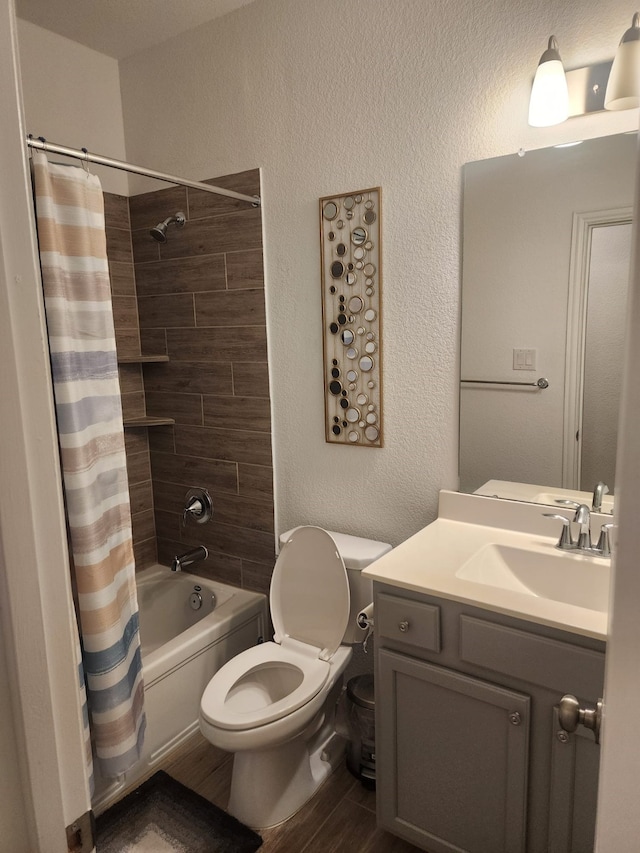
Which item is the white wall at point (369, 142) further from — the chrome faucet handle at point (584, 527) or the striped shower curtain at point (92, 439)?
the striped shower curtain at point (92, 439)

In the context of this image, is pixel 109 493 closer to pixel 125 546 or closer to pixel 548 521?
pixel 125 546

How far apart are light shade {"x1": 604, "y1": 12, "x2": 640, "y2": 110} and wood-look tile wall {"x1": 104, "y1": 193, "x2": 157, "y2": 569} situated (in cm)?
201

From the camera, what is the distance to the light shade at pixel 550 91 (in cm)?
156

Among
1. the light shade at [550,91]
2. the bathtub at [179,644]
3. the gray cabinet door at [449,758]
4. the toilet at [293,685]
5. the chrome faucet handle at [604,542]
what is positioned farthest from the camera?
the bathtub at [179,644]

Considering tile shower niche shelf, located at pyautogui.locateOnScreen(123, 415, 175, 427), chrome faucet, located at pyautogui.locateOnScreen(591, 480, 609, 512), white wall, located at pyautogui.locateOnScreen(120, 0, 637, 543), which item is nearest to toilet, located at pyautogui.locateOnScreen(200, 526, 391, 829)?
white wall, located at pyautogui.locateOnScreen(120, 0, 637, 543)

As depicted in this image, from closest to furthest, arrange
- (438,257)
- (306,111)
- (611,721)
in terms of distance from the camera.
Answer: (611,721) → (438,257) → (306,111)

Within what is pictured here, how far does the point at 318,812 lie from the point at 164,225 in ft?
7.50

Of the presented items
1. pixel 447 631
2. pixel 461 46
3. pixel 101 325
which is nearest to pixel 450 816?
pixel 447 631

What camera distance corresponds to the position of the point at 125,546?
1.70m

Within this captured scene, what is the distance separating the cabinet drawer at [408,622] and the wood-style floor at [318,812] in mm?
688

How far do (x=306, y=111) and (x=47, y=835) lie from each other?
2.20 metres

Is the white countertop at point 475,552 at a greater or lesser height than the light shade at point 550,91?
lesser

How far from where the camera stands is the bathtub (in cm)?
208

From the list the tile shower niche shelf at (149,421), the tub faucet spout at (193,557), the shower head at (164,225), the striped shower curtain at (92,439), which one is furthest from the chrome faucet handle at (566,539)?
the shower head at (164,225)
